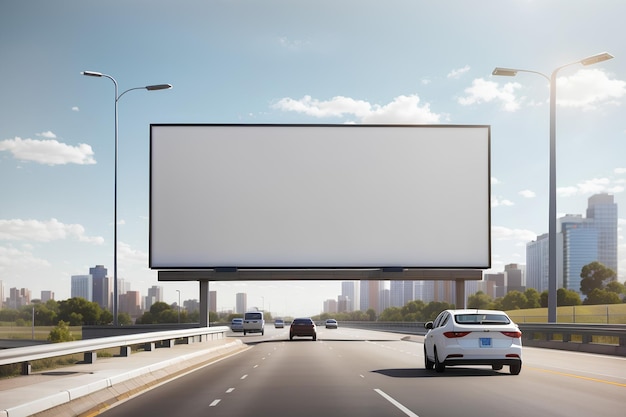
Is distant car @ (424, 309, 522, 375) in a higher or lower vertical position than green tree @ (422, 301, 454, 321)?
higher

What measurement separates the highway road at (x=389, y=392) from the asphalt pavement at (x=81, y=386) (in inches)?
18.7

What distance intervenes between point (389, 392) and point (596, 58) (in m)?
26.8

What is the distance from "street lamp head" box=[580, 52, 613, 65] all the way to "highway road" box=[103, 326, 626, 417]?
1715 centimetres

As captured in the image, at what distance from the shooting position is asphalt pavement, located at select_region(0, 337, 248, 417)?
13586 mm

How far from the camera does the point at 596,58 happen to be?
39719mm

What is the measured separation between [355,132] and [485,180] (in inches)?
308

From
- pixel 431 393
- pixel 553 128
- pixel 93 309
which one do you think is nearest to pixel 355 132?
pixel 553 128

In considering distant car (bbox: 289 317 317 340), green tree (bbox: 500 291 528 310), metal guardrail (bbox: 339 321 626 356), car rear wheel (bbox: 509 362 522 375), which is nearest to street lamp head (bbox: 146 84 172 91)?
distant car (bbox: 289 317 317 340)

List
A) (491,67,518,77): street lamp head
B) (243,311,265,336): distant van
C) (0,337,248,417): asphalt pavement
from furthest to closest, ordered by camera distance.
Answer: (243,311,265,336): distant van, (491,67,518,77): street lamp head, (0,337,248,417): asphalt pavement

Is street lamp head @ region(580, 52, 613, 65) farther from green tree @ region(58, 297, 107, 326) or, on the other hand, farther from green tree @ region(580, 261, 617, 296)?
green tree @ region(58, 297, 107, 326)

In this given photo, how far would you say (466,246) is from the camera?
49.2 meters

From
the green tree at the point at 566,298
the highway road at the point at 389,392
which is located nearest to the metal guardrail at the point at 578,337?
the highway road at the point at 389,392

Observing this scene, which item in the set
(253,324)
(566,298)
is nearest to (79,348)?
(253,324)

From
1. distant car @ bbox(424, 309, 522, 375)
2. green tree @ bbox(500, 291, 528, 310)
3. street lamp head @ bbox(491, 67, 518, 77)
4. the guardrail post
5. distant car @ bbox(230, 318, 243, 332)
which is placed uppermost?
street lamp head @ bbox(491, 67, 518, 77)
